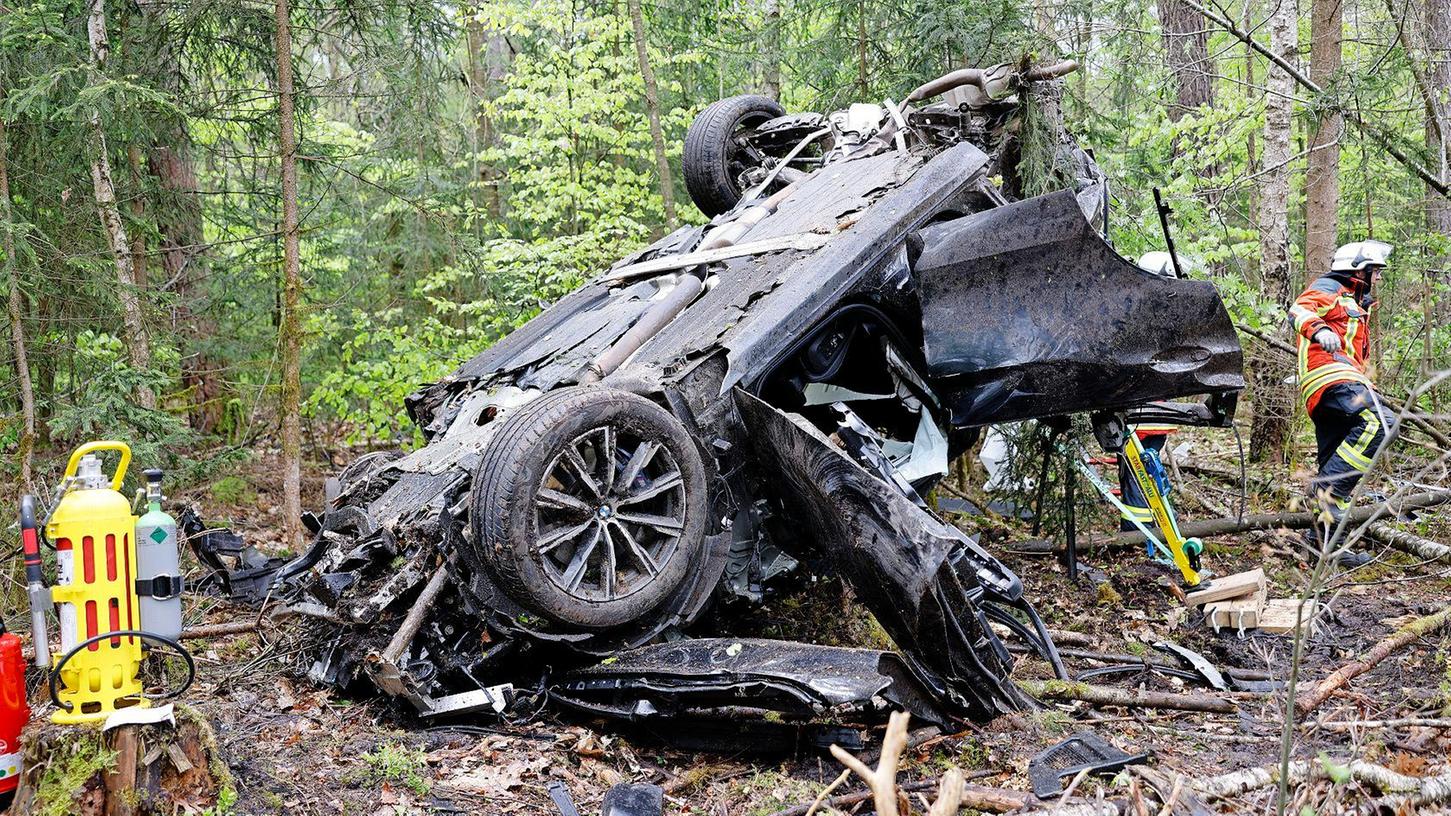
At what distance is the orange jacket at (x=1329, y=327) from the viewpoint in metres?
7.34

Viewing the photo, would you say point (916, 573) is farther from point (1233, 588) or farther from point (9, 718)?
point (9, 718)

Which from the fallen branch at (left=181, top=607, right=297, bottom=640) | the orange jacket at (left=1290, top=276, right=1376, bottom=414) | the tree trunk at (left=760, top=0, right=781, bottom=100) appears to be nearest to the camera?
the fallen branch at (left=181, top=607, right=297, bottom=640)

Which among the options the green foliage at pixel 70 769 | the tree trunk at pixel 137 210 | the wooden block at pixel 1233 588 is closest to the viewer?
the green foliage at pixel 70 769

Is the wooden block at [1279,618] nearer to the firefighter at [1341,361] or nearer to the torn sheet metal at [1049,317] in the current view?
the firefighter at [1341,361]

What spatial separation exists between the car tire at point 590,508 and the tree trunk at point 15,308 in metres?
4.37

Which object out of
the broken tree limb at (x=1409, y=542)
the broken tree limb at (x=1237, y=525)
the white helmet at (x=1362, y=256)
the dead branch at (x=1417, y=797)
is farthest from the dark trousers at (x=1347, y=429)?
the dead branch at (x=1417, y=797)

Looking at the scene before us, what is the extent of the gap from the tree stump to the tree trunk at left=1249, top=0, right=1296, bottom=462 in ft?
27.8

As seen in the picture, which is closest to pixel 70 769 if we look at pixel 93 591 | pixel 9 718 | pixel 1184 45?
pixel 9 718

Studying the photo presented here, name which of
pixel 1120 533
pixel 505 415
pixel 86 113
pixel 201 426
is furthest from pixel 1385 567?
pixel 201 426

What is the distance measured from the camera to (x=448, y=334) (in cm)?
1090

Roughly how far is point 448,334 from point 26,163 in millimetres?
3872

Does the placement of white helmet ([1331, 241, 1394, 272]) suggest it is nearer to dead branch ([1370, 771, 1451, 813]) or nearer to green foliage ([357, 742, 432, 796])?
dead branch ([1370, 771, 1451, 813])

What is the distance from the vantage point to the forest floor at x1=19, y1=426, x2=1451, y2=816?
3.93 metres

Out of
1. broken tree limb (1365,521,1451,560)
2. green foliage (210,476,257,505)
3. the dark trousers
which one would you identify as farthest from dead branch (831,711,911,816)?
green foliage (210,476,257,505)
